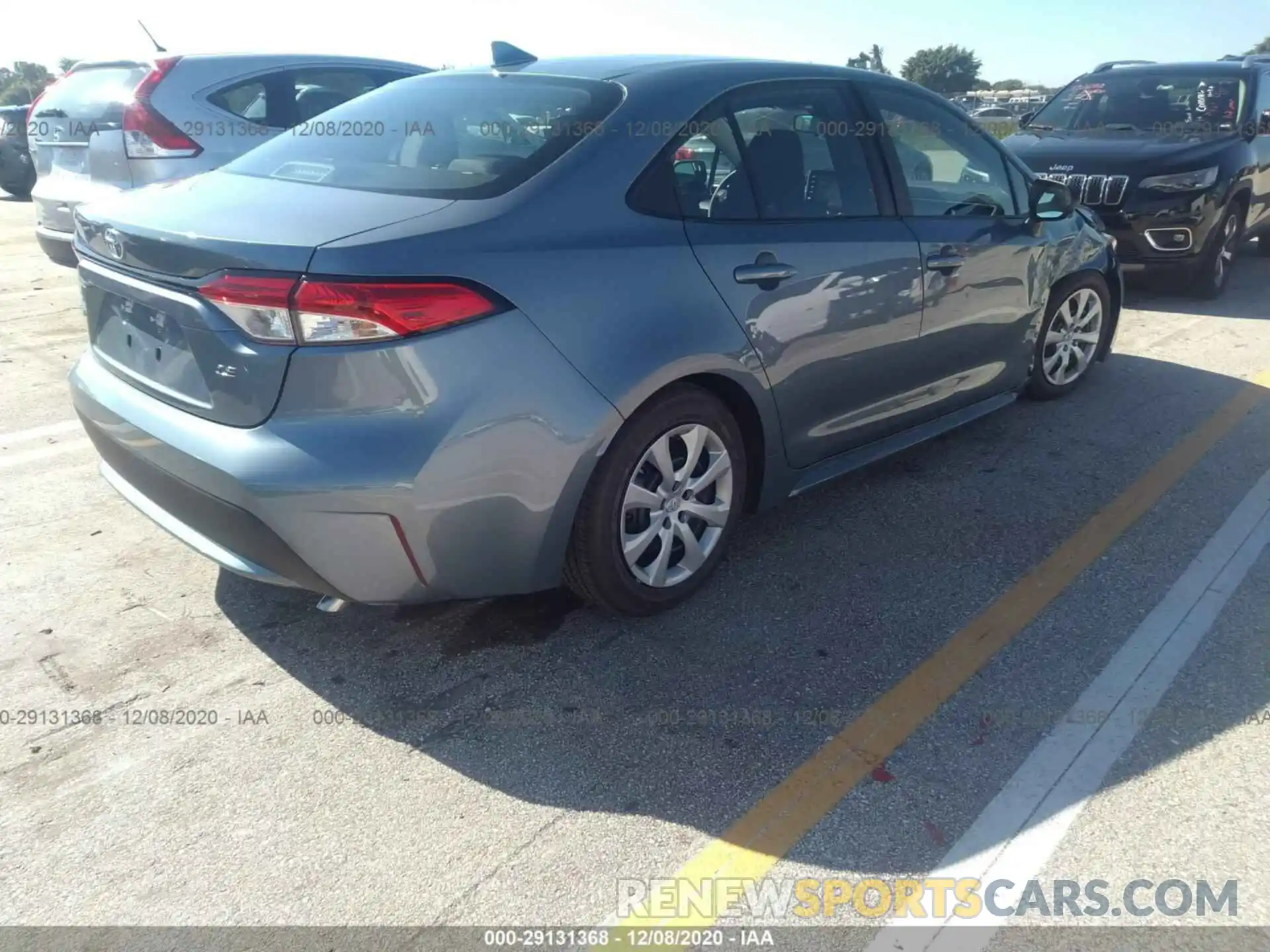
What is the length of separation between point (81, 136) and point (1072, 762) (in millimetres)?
6695

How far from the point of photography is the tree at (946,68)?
6719 centimetres

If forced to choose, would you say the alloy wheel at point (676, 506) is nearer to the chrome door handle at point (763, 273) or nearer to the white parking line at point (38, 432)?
the chrome door handle at point (763, 273)

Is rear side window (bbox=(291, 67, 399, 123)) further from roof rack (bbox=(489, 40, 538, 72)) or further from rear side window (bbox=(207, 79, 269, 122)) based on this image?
roof rack (bbox=(489, 40, 538, 72))

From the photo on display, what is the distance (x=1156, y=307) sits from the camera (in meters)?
Result: 7.56

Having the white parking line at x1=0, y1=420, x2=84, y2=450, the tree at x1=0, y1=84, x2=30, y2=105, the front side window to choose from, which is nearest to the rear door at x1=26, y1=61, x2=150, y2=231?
the white parking line at x1=0, y1=420, x2=84, y2=450

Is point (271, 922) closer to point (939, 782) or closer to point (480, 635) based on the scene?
point (480, 635)

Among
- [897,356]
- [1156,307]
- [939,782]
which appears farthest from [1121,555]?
[1156,307]

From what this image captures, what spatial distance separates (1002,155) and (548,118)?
237 cm

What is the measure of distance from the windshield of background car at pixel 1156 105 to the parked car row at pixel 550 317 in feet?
15.5

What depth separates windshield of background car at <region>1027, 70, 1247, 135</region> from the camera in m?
8.15

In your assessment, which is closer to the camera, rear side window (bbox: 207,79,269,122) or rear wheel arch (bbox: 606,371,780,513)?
rear wheel arch (bbox: 606,371,780,513)

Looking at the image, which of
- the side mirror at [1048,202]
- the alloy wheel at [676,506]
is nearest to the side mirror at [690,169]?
the alloy wheel at [676,506]

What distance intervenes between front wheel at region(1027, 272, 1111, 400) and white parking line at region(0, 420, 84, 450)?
184 inches

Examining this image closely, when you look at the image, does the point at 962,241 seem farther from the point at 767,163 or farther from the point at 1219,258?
the point at 1219,258
